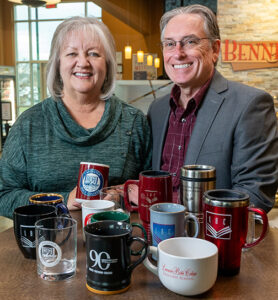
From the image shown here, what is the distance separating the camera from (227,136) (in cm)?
178

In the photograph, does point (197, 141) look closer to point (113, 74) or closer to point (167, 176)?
point (113, 74)

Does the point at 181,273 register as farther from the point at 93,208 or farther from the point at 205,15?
the point at 205,15

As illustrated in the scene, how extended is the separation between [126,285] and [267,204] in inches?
39.5

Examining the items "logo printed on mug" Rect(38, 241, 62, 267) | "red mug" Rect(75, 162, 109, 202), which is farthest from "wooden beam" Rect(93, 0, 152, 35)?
"logo printed on mug" Rect(38, 241, 62, 267)

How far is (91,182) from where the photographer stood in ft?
4.48

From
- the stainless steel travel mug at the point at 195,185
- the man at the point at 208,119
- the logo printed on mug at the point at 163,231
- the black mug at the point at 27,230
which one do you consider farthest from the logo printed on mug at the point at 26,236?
the man at the point at 208,119

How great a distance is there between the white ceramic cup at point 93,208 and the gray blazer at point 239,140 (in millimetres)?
747

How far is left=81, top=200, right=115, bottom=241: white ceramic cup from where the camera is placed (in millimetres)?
1094

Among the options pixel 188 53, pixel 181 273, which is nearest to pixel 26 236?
pixel 181 273

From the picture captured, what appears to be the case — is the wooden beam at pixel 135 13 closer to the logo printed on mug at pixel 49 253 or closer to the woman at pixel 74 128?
the woman at pixel 74 128

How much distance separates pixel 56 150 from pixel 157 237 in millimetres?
977

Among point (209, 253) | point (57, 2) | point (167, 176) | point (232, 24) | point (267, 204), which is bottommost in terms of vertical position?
point (267, 204)

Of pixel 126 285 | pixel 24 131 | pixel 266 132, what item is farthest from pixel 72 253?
pixel 266 132

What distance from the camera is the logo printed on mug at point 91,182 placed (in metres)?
1.36
